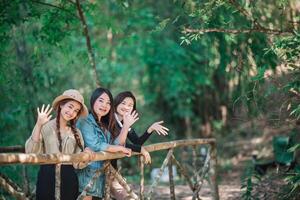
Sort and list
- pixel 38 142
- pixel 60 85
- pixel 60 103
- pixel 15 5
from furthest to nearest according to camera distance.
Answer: pixel 60 85 < pixel 15 5 < pixel 60 103 < pixel 38 142

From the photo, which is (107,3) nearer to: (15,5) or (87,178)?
(15,5)

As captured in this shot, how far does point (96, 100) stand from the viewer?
4770 millimetres

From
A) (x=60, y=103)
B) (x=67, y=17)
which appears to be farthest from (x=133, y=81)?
(x=60, y=103)

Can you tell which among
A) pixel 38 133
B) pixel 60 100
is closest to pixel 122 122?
pixel 60 100

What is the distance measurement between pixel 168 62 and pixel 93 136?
28.3ft

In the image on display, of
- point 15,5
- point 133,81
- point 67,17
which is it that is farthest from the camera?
point 133,81

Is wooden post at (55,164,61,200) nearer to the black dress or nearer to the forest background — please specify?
the black dress

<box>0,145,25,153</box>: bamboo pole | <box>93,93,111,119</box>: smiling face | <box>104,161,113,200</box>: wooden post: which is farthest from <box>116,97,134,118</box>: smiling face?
<box>0,145,25,153</box>: bamboo pole

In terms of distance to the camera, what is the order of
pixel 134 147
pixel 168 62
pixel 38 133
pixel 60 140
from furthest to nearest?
pixel 168 62, pixel 134 147, pixel 60 140, pixel 38 133

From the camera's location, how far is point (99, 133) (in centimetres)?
474

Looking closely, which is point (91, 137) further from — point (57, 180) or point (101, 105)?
point (57, 180)

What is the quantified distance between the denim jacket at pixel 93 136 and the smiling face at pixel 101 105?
0.08 meters

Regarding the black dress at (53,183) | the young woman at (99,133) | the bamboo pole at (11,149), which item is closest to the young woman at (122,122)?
the young woman at (99,133)

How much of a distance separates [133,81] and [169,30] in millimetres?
3656
